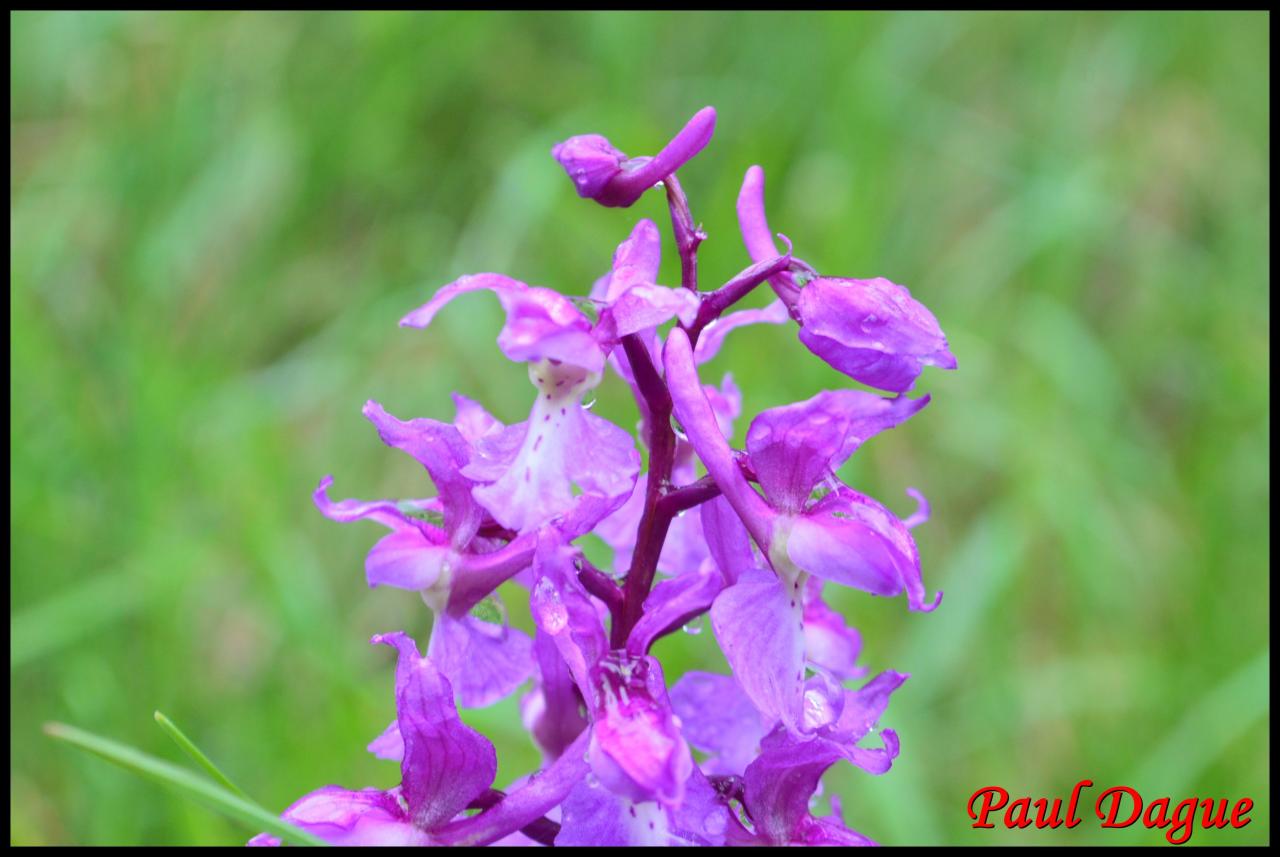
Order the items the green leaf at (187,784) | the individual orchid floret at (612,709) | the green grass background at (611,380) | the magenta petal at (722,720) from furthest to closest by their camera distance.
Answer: the green grass background at (611,380), the magenta petal at (722,720), the individual orchid floret at (612,709), the green leaf at (187,784)

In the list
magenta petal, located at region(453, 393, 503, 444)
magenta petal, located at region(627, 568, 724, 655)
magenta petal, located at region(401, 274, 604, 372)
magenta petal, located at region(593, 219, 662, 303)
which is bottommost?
magenta petal, located at region(627, 568, 724, 655)

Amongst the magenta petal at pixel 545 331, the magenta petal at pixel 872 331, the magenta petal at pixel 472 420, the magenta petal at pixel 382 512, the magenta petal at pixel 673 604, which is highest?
the magenta petal at pixel 545 331

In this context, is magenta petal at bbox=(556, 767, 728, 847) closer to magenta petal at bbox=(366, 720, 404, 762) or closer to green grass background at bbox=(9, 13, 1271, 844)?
magenta petal at bbox=(366, 720, 404, 762)

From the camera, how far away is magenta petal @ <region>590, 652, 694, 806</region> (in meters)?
0.77

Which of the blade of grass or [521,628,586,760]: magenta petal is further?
[521,628,586,760]: magenta petal

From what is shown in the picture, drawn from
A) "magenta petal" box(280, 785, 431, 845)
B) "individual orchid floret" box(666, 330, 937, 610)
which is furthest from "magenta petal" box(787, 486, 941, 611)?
"magenta petal" box(280, 785, 431, 845)

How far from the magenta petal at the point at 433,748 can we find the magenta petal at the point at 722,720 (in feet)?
0.63

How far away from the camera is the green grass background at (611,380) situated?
2258 millimetres

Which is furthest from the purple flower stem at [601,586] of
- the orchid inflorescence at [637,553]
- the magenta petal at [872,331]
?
the magenta petal at [872,331]

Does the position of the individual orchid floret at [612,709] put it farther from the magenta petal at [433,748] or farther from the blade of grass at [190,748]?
the blade of grass at [190,748]

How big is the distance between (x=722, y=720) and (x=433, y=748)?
25 centimetres

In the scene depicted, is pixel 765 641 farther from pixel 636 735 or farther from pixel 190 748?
pixel 190 748

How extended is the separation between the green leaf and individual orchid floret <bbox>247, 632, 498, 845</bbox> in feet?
0.32

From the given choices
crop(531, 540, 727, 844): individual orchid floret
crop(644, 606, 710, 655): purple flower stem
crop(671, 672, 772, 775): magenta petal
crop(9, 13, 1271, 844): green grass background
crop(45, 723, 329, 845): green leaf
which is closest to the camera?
crop(45, 723, 329, 845): green leaf
